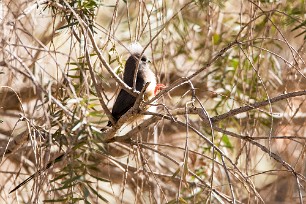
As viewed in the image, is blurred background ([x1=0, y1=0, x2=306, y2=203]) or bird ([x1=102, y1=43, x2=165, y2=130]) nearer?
blurred background ([x1=0, y1=0, x2=306, y2=203])

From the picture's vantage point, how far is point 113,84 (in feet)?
13.6

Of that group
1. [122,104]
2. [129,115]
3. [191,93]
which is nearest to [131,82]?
[122,104]

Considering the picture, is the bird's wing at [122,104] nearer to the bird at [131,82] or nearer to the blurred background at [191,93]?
the bird at [131,82]

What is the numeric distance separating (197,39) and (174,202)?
2.86 m

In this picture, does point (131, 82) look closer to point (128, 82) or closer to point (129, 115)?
point (128, 82)

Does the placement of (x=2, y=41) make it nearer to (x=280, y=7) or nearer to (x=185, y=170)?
(x=185, y=170)

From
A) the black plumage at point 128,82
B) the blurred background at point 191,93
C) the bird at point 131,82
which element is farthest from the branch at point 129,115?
the black plumage at point 128,82

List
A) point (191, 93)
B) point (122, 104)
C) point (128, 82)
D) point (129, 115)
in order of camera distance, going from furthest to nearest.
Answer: point (191, 93) < point (128, 82) < point (122, 104) < point (129, 115)

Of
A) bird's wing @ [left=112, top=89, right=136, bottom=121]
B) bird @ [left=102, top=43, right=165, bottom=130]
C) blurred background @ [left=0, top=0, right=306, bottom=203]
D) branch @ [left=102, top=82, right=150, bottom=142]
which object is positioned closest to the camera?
branch @ [left=102, top=82, right=150, bottom=142]

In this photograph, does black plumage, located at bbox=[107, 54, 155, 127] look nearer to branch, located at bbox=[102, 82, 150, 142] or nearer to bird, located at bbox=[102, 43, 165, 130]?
bird, located at bbox=[102, 43, 165, 130]

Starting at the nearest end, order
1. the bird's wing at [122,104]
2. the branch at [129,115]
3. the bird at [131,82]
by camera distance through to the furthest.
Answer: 1. the branch at [129,115]
2. the bird at [131,82]
3. the bird's wing at [122,104]

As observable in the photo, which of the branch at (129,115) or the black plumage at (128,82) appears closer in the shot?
the branch at (129,115)

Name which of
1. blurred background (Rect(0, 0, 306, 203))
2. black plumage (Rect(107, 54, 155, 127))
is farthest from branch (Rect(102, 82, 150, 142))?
black plumage (Rect(107, 54, 155, 127))

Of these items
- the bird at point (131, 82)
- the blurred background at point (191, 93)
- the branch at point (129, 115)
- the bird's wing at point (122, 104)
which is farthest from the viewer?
the bird's wing at point (122, 104)
